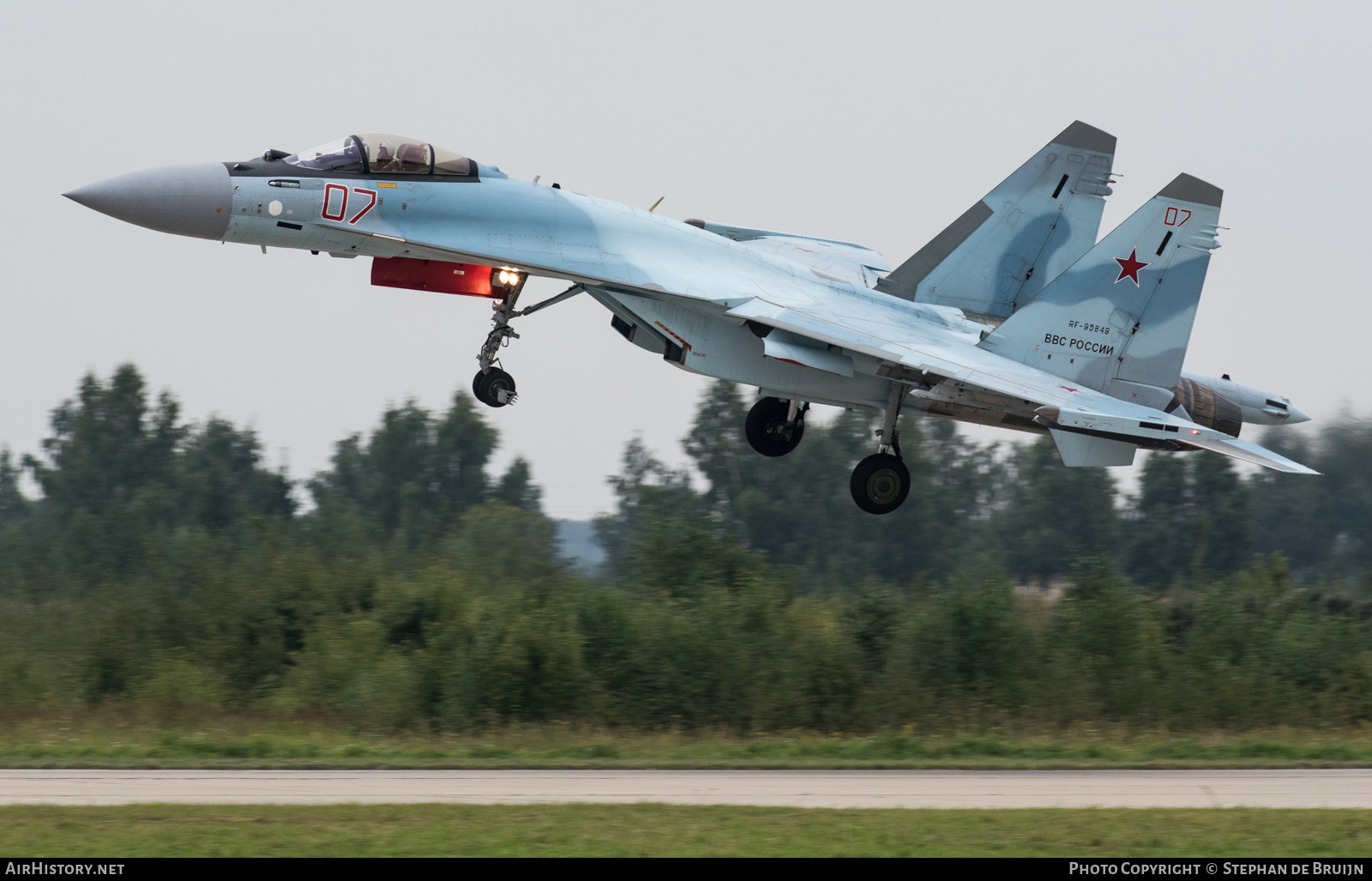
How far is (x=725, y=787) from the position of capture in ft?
47.4

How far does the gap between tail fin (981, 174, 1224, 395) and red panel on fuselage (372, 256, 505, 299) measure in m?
6.72

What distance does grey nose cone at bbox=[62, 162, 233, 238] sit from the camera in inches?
568

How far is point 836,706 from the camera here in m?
22.8

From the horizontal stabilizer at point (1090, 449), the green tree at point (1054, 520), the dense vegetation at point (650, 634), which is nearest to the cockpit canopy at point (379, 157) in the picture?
the horizontal stabilizer at point (1090, 449)

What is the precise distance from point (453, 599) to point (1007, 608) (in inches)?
431

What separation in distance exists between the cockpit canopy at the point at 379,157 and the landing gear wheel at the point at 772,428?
5.81 meters

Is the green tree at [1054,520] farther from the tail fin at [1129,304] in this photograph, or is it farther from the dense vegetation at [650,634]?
the tail fin at [1129,304]

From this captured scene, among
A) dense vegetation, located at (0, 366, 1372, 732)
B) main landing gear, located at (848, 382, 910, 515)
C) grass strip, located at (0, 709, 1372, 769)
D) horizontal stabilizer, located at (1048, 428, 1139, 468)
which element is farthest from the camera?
dense vegetation, located at (0, 366, 1372, 732)

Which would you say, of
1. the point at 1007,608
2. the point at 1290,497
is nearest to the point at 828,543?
the point at 1290,497

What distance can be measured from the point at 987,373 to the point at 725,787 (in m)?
6.02

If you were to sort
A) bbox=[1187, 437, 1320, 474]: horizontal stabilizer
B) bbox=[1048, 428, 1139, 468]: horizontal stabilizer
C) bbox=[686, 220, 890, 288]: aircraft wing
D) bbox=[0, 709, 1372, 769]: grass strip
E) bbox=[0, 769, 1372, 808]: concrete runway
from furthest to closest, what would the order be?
1. bbox=[686, 220, 890, 288]: aircraft wing
2. bbox=[1048, 428, 1139, 468]: horizontal stabilizer
3. bbox=[0, 709, 1372, 769]: grass strip
4. bbox=[1187, 437, 1320, 474]: horizontal stabilizer
5. bbox=[0, 769, 1372, 808]: concrete runway

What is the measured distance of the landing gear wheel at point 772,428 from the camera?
19.5m
